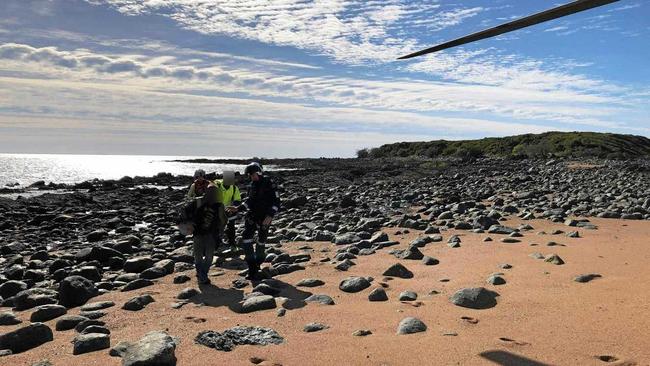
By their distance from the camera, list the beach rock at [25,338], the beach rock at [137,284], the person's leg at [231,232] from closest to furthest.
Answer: the beach rock at [25,338], the beach rock at [137,284], the person's leg at [231,232]

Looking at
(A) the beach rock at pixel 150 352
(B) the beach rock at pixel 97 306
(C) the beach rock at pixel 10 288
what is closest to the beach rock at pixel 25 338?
(A) the beach rock at pixel 150 352

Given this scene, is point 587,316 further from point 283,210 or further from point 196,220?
point 283,210

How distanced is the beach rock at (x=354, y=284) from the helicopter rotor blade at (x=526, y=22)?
14.7 ft

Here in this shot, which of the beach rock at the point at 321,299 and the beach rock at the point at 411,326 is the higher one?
the beach rock at the point at 411,326

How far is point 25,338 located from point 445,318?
4.80 m

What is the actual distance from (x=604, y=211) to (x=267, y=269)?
10.3 meters

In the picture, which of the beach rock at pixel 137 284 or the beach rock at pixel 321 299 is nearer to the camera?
the beach rock at pixel 321 299

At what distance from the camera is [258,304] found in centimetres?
669

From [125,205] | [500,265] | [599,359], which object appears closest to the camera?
[599,359]

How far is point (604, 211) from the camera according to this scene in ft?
45.9

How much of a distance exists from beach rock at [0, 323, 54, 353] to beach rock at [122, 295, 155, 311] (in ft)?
4.71

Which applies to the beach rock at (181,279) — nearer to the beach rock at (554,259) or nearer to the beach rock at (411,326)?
the beach rock at (411,326)

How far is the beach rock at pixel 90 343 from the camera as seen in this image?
205 inches

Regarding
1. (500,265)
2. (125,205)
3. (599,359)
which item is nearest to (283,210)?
(125,205)
